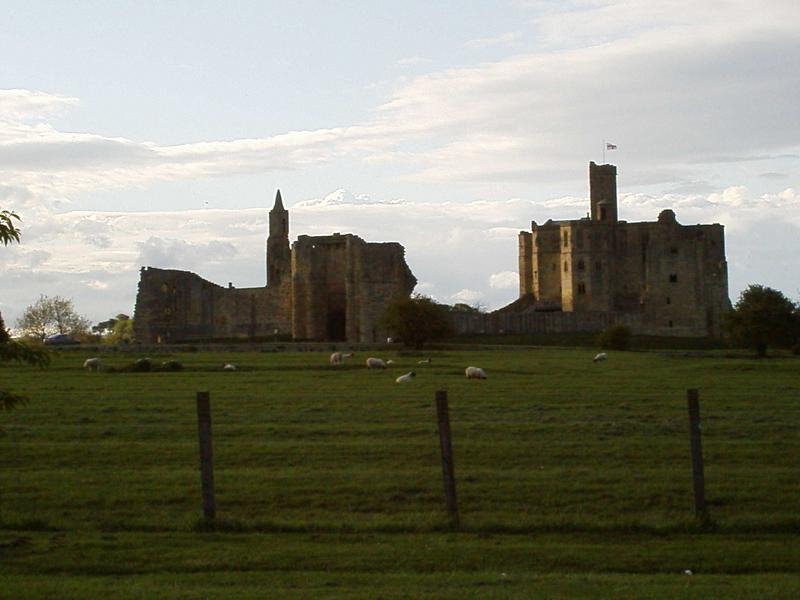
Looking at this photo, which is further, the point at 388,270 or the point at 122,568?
the point at 388,270

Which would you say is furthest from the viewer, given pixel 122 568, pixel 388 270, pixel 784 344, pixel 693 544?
pixel 388 270

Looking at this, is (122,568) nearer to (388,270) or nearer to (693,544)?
(693,544)

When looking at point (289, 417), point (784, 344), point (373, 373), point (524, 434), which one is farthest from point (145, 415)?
point (784, 344)

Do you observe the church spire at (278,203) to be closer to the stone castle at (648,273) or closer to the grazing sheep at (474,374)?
the stone castle at (648,273)

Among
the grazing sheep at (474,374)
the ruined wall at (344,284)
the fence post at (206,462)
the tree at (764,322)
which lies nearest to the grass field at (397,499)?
the fence post at (206,462)

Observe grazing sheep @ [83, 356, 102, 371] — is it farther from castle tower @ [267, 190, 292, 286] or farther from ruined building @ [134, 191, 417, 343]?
castle tower @ [267, 190, 292, 286]

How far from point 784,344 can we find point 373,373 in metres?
23.4

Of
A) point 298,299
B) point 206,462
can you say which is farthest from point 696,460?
point 298,299

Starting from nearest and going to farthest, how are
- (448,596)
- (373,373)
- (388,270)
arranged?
1. (448,596)
2. (373,373)
3. (388,270)

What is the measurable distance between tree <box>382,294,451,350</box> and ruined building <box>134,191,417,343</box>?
14.5m

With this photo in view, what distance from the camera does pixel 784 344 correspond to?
190 ft

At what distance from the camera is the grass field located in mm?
12344

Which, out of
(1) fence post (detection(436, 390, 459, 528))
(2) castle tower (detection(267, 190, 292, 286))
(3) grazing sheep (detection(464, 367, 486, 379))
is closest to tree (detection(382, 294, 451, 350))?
(3) grazing sheep (detection(464, 367, 486, 379))

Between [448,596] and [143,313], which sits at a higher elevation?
[143,313]
